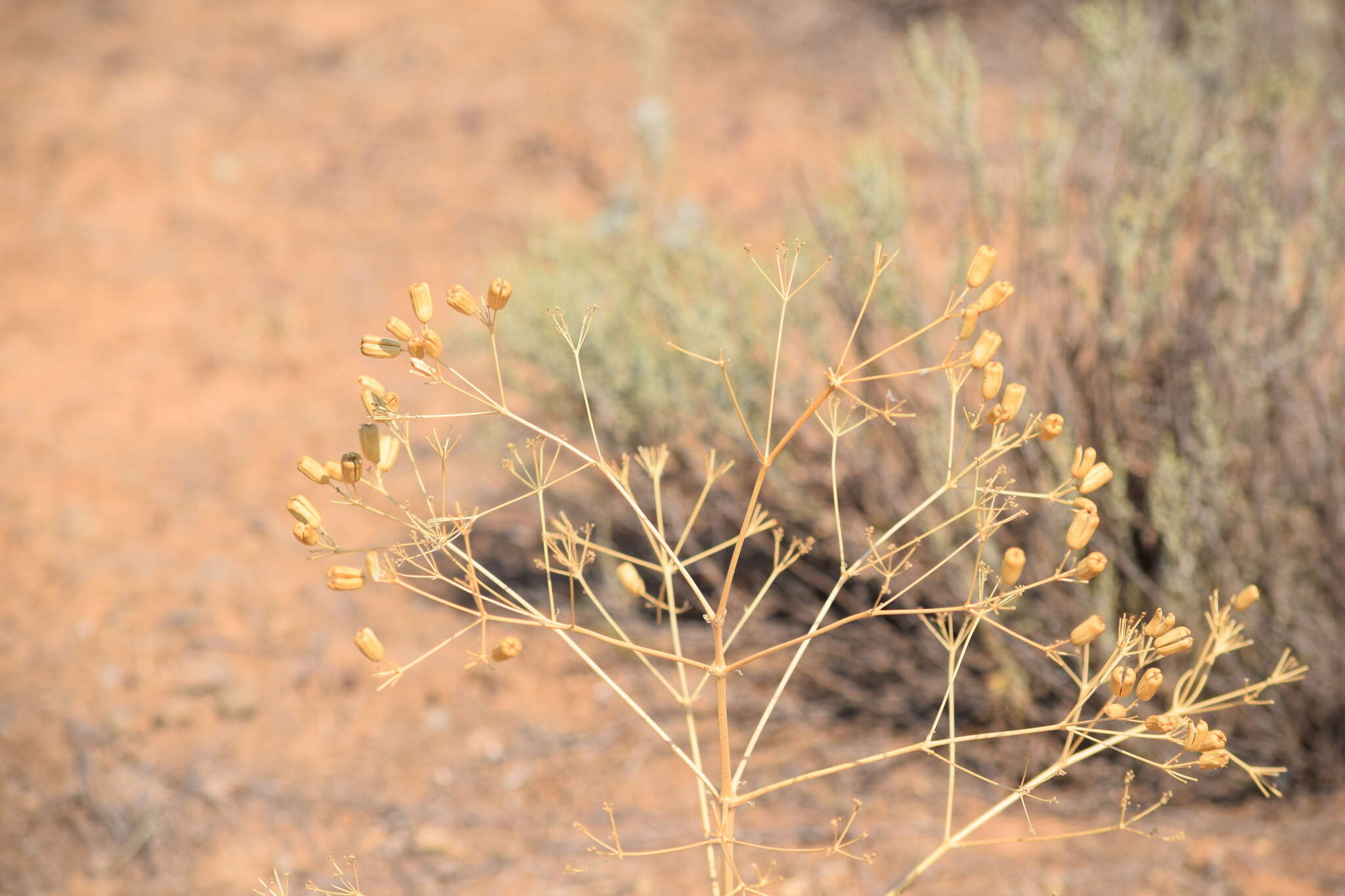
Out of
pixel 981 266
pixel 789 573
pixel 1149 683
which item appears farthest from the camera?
pixel 789 573

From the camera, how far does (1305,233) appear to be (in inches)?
110

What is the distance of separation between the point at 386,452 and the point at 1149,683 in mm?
849

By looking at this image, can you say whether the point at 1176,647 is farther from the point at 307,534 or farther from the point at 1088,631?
the point at 307,534

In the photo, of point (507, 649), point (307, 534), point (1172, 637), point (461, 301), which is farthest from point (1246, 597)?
point (307, 534)

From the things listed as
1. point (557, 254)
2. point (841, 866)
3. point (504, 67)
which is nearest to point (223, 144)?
point (504, 67)

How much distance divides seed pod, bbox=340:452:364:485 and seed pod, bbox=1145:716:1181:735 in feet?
2.87

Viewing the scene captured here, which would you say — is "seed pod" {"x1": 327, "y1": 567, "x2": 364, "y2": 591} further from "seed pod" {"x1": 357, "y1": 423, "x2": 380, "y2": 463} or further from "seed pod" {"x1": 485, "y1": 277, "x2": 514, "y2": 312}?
"seed pod" {"x1": 485, "y1": 277, "x2": 514, "y2": 312}

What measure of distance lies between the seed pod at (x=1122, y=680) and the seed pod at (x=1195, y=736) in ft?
0.23

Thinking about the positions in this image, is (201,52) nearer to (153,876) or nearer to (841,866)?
(153,876)

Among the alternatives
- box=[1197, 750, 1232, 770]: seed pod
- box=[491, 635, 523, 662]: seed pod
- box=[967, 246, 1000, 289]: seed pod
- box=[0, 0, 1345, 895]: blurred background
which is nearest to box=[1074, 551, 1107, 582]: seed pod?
box=[1197, 750, 1232, 770]: seed pod

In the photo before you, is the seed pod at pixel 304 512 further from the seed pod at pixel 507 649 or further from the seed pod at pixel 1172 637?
the seed pod at pixel 1172 637

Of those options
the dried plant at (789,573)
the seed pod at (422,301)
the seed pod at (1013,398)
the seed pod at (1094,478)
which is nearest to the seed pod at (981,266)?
the dried plant at (789,573)

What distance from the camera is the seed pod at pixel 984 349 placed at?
3.69 feet

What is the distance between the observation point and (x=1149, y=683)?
1063 millimetres
